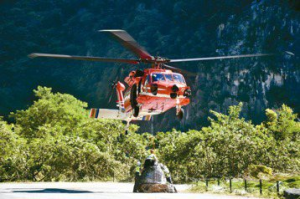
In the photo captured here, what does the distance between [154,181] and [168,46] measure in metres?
86.0

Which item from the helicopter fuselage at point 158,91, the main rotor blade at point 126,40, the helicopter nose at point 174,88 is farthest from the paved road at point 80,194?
the main rotor blade at point 126,40

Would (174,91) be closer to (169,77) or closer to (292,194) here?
(169,77)

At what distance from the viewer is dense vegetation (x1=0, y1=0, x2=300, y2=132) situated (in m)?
90.8

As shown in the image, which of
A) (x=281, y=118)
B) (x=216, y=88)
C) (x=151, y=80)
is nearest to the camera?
(x=151, y=80)

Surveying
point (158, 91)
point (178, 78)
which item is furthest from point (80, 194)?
point (178, 78)

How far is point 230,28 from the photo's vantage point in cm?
9988

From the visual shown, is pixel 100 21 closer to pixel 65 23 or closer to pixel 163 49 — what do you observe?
pixel 65 23

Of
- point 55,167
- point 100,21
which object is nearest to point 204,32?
point 100,21

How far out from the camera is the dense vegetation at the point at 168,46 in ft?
298

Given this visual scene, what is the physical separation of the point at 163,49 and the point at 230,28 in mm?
17564

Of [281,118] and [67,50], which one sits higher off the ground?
[67,50]

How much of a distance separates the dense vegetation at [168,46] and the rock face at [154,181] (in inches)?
2676

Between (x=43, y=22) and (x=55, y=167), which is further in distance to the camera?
(x=43, y=22)

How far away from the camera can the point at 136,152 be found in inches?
1582
